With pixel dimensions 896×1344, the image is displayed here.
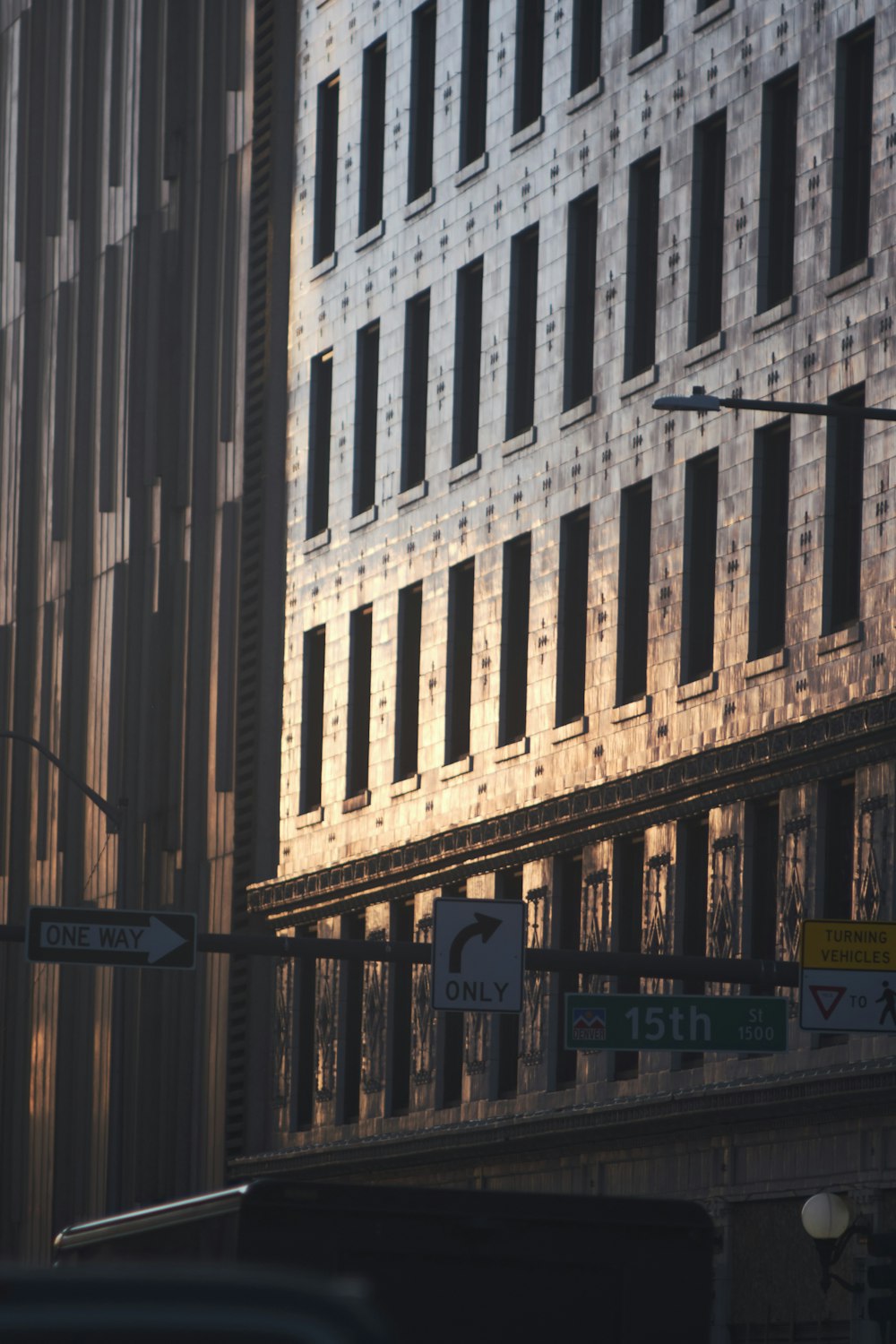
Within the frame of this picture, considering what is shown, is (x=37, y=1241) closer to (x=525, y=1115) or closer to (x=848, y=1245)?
(x=525, y=1115)

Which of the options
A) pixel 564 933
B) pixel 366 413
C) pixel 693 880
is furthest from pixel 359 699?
pixel 693 880

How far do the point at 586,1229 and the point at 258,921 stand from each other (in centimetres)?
3565

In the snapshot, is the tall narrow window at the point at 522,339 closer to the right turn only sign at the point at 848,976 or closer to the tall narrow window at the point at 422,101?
the tall narrow window at the point at 422,101

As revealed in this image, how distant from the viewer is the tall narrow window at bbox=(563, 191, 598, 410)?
39.8 meters

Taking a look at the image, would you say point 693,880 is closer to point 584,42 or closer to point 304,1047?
point 584,42

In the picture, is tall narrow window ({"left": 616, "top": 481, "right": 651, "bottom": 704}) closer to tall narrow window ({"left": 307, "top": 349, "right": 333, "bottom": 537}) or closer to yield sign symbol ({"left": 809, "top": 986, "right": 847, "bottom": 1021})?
tall narrow window ({"left": 307, "top": 349, "right": 333, "bottom": 537})

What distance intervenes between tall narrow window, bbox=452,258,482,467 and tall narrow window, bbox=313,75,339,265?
614cm

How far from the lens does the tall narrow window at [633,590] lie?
1474 inches

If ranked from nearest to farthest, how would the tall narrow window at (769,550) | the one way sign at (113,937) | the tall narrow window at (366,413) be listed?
1. the one way sign at (113,937)
2. the tall narrow window at (769,550)
3. the tall narrow window at (366,413)

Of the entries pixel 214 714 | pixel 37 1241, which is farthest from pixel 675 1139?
pixel 37 1241

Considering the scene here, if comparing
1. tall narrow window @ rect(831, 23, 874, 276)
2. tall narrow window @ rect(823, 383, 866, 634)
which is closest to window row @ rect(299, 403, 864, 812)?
tall narrow window @ rect(823, 383, 866, 634)

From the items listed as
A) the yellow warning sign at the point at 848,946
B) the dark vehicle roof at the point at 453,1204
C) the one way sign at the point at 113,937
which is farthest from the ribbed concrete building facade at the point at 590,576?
the dark vehicle roof at the point at 453,1204

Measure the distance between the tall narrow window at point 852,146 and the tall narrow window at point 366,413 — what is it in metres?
14.9

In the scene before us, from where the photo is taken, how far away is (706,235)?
36594mm
